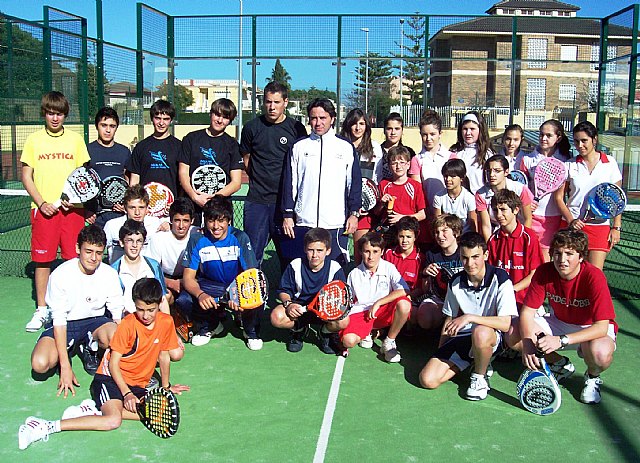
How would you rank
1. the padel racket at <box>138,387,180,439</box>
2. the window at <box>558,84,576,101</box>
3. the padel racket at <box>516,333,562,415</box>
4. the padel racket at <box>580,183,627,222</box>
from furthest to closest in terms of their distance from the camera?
the window at <box>558,84,576,101</box> → the padel racket at <box>580,183,627,222</box> → the padel racket at <box>516,333,562,415</box> → the padel racket at <box>138,387,180,439</box>

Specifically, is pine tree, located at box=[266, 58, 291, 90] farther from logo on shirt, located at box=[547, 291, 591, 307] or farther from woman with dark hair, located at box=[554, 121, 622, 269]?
logo on shirt, located at box=[547, 291, 591, 307]

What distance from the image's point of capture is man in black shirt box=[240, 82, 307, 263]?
5477 millimetres

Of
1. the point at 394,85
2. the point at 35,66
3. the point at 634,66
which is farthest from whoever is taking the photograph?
the point at 394,85

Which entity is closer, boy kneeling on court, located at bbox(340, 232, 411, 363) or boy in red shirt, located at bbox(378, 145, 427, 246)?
boy kneeling on court, located at bbox(340, 232, 411, 363)

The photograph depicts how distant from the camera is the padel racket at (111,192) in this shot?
5.48 meters

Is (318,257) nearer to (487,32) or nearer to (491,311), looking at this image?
(491,311)

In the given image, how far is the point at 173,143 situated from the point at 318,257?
72.4 inches

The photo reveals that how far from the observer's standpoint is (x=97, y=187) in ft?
17.6

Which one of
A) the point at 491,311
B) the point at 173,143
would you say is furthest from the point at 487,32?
the point at 491,311

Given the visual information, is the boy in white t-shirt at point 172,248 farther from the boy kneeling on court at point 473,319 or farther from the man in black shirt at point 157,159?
the boy kneeling on court at point 473,319

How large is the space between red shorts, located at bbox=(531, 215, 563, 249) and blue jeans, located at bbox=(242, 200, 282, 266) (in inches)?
84.1

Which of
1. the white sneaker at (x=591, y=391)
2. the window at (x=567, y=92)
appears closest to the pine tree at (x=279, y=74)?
the window at (x=567, y=92)

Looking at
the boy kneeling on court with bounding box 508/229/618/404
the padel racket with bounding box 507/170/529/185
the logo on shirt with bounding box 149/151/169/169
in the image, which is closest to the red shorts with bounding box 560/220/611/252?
the padel racket with bounding box 507/170/529/185

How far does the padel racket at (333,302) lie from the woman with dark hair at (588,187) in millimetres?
2093
